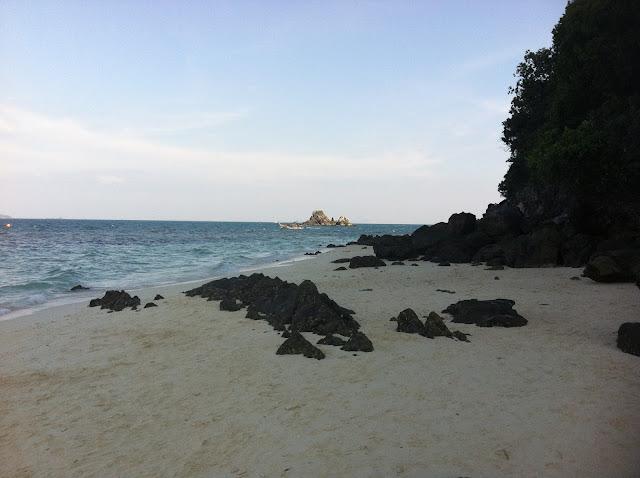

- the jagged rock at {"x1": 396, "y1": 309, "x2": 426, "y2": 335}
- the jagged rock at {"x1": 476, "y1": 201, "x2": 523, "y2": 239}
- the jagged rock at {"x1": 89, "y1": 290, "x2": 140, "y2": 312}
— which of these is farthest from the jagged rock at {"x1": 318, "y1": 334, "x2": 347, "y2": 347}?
the jagged rock at {"x1": 476, "y1": 201, "x2": 523, "y2": 239}

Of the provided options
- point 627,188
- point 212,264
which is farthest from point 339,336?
point 212,264

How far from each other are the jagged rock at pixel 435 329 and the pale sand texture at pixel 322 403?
0.46 metres

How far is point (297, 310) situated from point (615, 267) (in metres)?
13.1

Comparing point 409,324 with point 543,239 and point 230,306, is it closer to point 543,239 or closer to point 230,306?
point 230,306

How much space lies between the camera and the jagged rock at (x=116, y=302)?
650 inches

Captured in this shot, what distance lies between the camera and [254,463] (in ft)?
18.2

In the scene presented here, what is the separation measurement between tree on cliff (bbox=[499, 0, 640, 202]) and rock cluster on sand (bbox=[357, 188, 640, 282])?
6.95 feet

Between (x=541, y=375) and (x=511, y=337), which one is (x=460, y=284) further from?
(x=541, y=375)

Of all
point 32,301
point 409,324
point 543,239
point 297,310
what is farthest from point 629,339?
point 32,301

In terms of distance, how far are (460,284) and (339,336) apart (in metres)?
10.5

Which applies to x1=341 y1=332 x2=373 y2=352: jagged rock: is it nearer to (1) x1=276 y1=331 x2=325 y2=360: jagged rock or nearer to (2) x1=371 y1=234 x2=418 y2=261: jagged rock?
(1) x1=276 y1=331 x2=325 y2=360: jagged rock

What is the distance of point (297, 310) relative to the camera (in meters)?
12.7

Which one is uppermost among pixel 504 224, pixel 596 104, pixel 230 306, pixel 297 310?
pixel 596 104

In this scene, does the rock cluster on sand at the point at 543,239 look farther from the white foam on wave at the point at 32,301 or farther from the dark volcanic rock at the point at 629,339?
the white foam on wave at the point at 32,301
